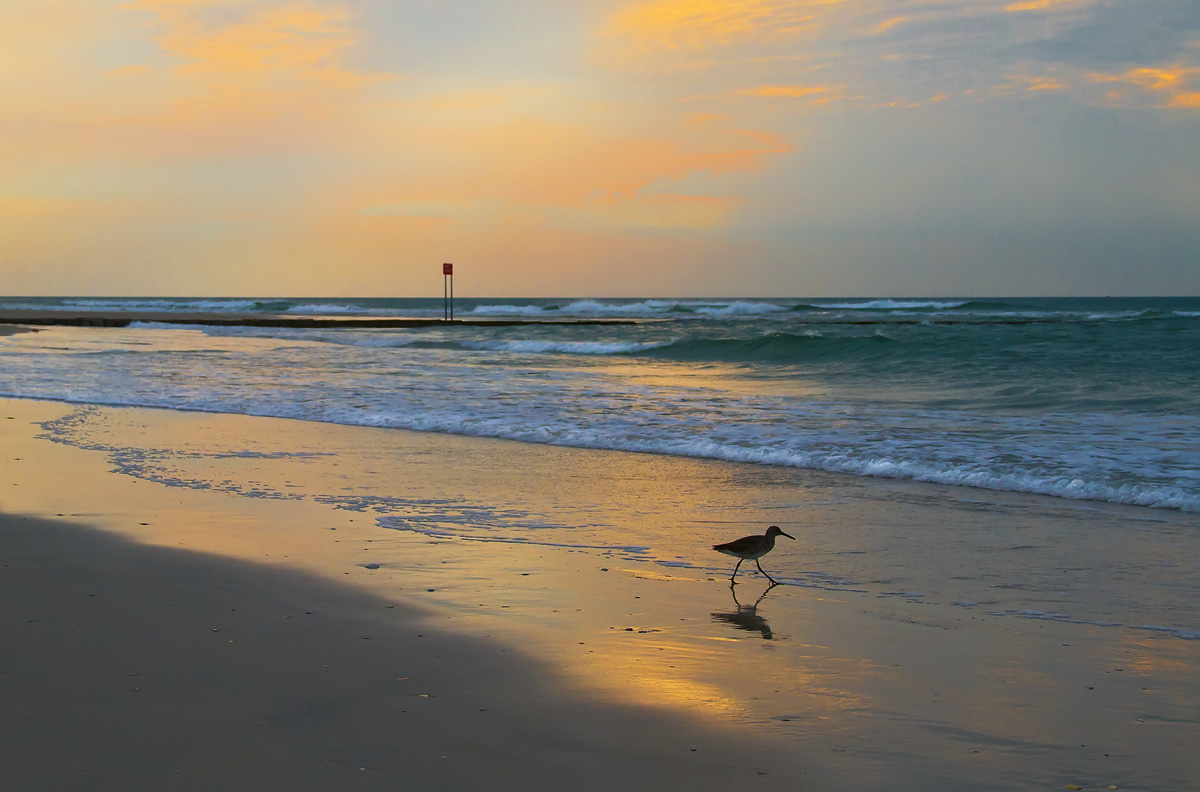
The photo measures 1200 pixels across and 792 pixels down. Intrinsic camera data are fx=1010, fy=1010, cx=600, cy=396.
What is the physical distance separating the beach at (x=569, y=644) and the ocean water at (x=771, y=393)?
167 cm

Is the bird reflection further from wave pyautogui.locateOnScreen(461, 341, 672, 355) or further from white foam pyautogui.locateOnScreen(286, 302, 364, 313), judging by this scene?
white foam pyautogui.locateOnScreen(286, 302, 364, 313)

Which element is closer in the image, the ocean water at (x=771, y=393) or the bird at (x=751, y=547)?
the bird at (x=751, y=547)

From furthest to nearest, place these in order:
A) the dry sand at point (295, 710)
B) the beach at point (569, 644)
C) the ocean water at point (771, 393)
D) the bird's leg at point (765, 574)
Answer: the ocean water at point (771, 393) < the bird's leg at point (765, 574) < the beach at point (569, 644) < the dry sand at point (295, 710)

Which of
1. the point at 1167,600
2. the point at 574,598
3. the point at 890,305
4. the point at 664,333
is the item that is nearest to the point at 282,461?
the point at 574,598

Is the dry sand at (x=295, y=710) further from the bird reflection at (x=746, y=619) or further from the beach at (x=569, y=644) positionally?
the bird reflection at (x=746, y=619)

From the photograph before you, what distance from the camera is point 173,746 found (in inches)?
126

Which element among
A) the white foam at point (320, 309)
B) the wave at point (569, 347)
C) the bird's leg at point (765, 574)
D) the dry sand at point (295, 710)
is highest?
the white foam at point (320, 309)

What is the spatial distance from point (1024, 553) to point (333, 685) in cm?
433

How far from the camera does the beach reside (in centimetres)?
318

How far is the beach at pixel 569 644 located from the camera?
3.18 metres

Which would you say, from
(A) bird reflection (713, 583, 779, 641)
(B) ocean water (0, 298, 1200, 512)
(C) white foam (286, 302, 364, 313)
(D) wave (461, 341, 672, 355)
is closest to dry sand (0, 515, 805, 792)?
(A) bird reflection (713, 583, 779, 641)

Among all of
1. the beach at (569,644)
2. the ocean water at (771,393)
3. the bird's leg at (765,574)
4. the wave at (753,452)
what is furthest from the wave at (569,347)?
the bird's leg at (765,574)

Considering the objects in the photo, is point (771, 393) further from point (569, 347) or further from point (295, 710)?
point (569, 347)

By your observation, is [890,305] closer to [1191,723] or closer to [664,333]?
[664,333]
